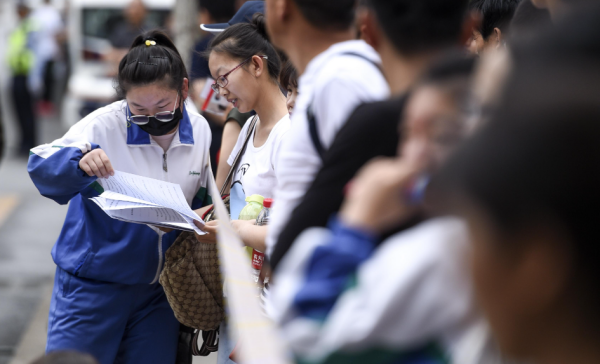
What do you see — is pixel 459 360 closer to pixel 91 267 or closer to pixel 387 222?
pixel 387 222

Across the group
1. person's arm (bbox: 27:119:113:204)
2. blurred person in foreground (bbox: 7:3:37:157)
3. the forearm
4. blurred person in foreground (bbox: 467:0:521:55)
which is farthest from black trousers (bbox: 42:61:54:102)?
the forearm

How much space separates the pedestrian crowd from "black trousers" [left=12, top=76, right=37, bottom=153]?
8628mm

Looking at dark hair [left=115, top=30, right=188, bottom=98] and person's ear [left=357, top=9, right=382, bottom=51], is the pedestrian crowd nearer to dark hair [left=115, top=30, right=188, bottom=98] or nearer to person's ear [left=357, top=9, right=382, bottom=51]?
person's ear [left=357, top=9, right=382, bottom=51]

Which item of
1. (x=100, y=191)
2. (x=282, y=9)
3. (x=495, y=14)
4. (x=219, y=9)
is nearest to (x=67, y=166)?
(x=100, y=191)

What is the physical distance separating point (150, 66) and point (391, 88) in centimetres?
177

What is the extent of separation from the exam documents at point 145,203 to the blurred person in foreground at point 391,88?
49.6 inches

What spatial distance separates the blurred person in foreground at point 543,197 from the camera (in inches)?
25.6

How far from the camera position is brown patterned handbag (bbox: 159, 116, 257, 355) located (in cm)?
271

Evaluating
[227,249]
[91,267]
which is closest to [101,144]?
[91,267]

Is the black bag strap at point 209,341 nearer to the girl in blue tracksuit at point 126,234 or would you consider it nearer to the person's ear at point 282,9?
the girl in blue tracksuit at point 126,234

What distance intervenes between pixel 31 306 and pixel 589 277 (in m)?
5.39

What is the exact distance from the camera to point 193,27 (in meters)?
7.34

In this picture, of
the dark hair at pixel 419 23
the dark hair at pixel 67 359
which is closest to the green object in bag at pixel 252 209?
the dark hair at pixel 67 359

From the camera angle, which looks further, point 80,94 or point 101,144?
point 80,94
